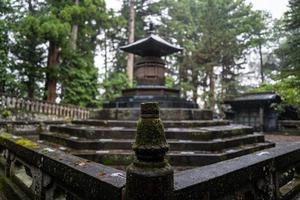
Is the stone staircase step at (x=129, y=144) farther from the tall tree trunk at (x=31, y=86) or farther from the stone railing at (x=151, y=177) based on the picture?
the tall tree trunk at (x=31, y=86)

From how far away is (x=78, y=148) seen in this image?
5.43m

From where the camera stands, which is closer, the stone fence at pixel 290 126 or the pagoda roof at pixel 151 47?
Answer: the pagoda roof at pixel 151 47

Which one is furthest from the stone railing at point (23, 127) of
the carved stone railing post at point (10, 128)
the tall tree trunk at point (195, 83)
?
the tall tree trunk at point (195, 83)

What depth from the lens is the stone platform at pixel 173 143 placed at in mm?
5020

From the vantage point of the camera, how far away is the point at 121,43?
27578 mm

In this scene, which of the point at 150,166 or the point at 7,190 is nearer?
the point at 150,166

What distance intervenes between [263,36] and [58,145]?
24.2m

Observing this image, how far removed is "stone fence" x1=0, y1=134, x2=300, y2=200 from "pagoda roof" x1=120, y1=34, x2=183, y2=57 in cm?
678

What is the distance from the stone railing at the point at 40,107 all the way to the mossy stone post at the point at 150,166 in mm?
11763

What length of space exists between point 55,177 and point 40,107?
11.5 meters

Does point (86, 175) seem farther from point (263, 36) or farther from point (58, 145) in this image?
point (263, 36)

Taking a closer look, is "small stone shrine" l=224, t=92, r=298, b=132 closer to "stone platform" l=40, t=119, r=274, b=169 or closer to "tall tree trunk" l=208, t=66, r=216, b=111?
"tall tree trunk" l=208, t=66, r=216, b=111

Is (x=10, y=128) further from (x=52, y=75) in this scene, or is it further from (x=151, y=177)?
(x=151, y=177)

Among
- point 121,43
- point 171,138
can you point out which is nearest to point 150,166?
point 171,138
